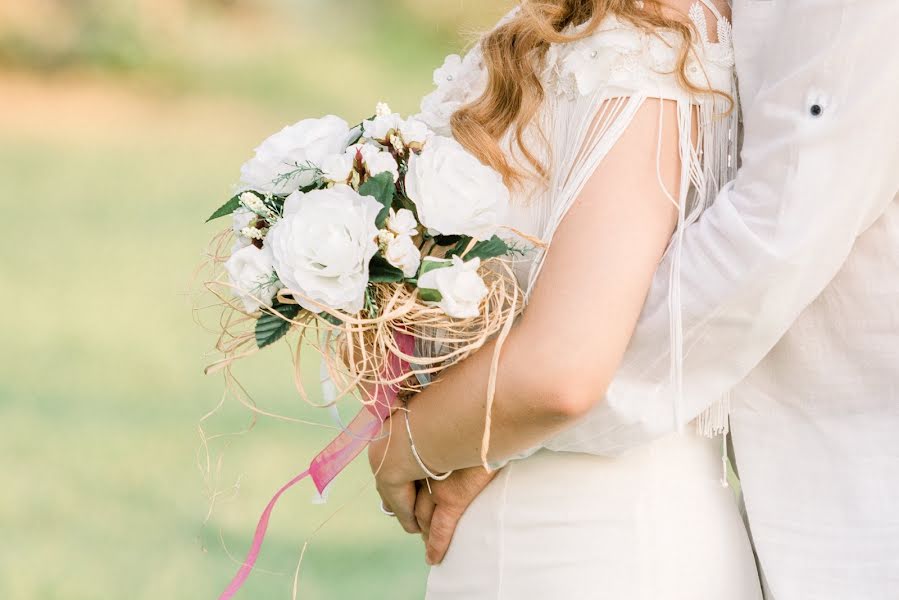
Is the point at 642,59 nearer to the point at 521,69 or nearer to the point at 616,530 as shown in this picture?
the point at 521,69

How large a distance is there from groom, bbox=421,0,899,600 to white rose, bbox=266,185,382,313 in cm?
31

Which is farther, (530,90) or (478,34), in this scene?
(478,34)

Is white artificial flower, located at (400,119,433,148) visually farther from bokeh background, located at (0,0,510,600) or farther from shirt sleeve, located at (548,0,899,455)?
bokeh background, located at (0,0,510,600)

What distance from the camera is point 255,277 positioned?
3.74 ft

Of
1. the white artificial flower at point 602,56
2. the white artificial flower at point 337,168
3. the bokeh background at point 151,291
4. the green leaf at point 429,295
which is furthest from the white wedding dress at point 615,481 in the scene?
the bokeh background at point 151,291

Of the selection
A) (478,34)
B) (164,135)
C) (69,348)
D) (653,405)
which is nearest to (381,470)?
(653,405)

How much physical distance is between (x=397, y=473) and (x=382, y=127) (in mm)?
449

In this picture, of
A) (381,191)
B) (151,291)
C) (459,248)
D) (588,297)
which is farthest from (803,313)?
(151,291)

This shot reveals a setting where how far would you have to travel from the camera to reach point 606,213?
110 centimetres

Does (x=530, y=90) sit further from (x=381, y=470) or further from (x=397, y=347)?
(x=381, y=470)

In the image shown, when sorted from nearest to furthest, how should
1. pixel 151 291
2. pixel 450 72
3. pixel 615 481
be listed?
1. pixel 615 481
2. pixel 450 72
3. pixel 151 291

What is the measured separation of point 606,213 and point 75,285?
3572mm

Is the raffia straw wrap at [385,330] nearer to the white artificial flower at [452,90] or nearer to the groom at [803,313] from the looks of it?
the groom at [803,313]

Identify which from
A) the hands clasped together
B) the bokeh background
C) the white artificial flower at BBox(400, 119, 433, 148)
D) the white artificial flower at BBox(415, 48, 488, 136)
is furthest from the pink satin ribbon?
the bokeh background
